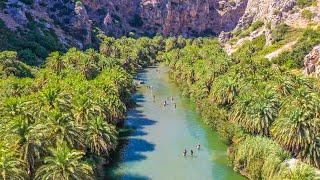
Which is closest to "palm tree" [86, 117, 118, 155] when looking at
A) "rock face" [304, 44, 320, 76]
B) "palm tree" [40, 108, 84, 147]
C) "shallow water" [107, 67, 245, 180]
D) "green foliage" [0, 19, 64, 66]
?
"palm tree" [40, 108, 84, 147]

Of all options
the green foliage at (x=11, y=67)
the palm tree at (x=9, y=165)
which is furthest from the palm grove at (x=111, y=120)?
the green foliage at (x=11, y=67)

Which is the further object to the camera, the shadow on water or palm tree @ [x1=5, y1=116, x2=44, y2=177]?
the shadow on water

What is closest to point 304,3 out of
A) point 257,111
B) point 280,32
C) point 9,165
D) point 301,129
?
point 280,32

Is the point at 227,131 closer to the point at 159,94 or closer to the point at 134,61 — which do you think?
the point at 159,94

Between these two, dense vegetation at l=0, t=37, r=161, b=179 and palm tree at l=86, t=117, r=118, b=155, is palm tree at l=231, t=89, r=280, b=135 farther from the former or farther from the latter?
palm tree at l=86, t=117, r=118, b=155

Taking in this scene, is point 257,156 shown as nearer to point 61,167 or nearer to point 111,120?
point 111,120

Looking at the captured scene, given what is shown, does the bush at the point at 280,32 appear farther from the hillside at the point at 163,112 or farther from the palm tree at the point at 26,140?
the palm tree at the point at 26,140

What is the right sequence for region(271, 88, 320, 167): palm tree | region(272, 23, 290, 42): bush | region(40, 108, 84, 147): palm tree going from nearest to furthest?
1. region(40, 108, 84, 147): palm tree
2. region(271, 88, 320, 167): palm tree
3. region(272, 23, 290, 42): bush
